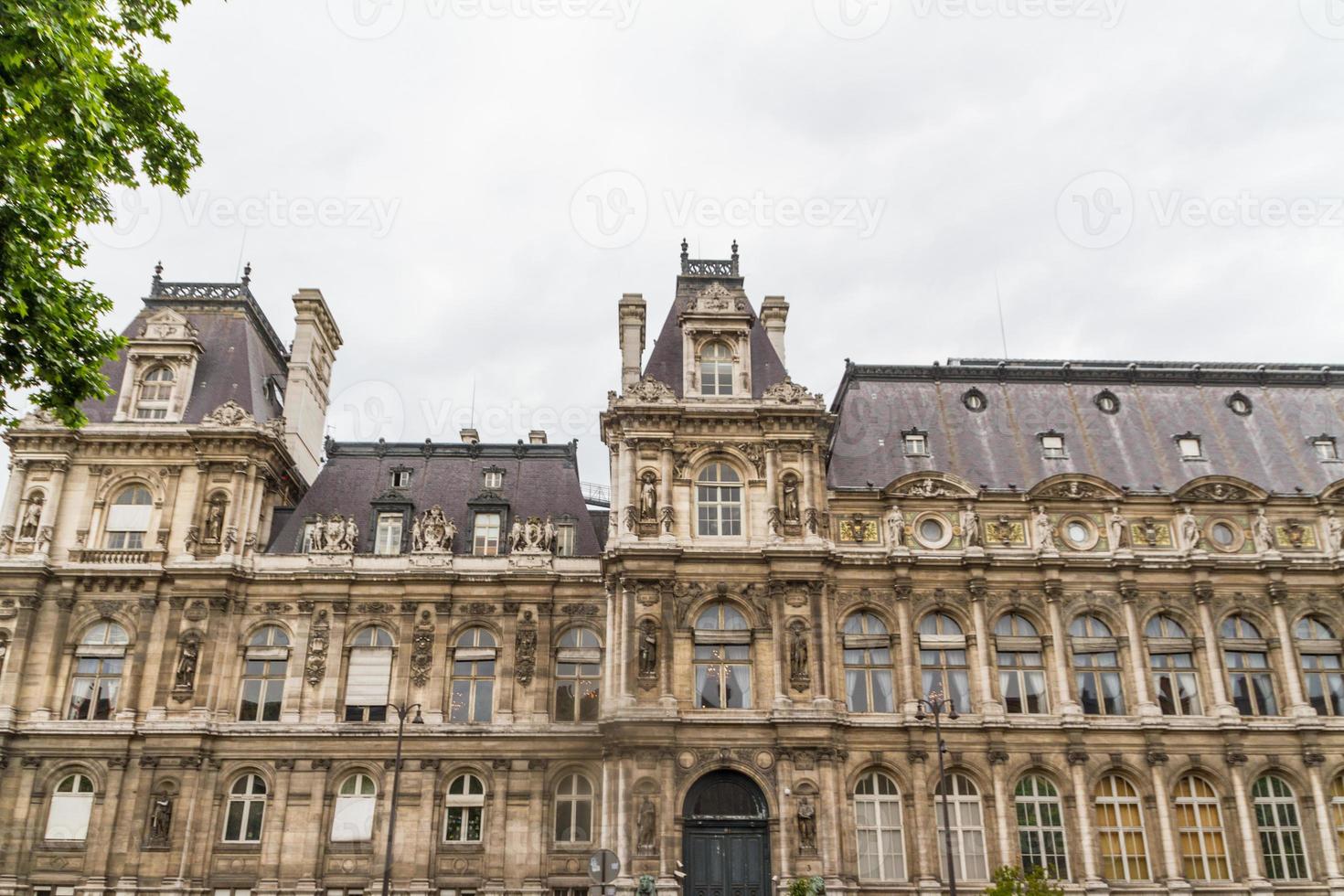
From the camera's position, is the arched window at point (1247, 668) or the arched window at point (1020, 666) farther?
the arched window at point (1247, 668)

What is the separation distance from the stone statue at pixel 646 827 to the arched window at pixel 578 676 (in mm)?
5587

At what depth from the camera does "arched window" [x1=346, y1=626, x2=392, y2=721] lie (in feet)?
128

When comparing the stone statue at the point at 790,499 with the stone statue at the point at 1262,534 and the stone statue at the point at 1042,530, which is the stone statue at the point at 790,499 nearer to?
the stone statue at the point at 1042,530

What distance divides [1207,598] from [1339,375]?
14.8 m

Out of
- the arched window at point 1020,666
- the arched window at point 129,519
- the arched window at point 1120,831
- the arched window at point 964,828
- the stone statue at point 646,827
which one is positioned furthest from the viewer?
the arched window at point 129,519

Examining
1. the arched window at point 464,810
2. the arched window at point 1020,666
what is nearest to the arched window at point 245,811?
the arched window at point 464,810

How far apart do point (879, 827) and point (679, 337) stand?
19.4 metres

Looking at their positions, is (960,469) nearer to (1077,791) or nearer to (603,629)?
(1077,791)

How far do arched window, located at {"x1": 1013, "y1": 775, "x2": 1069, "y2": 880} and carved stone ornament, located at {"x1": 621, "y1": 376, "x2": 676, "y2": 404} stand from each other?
18.0m

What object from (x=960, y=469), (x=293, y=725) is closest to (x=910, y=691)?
(x=960, y=469)

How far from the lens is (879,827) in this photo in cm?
3584

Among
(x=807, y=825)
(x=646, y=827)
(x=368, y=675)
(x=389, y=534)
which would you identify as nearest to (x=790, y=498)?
(x=807, y=825)

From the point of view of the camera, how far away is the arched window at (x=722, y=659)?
36250 mm

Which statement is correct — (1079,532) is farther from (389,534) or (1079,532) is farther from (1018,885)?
(389,534)
